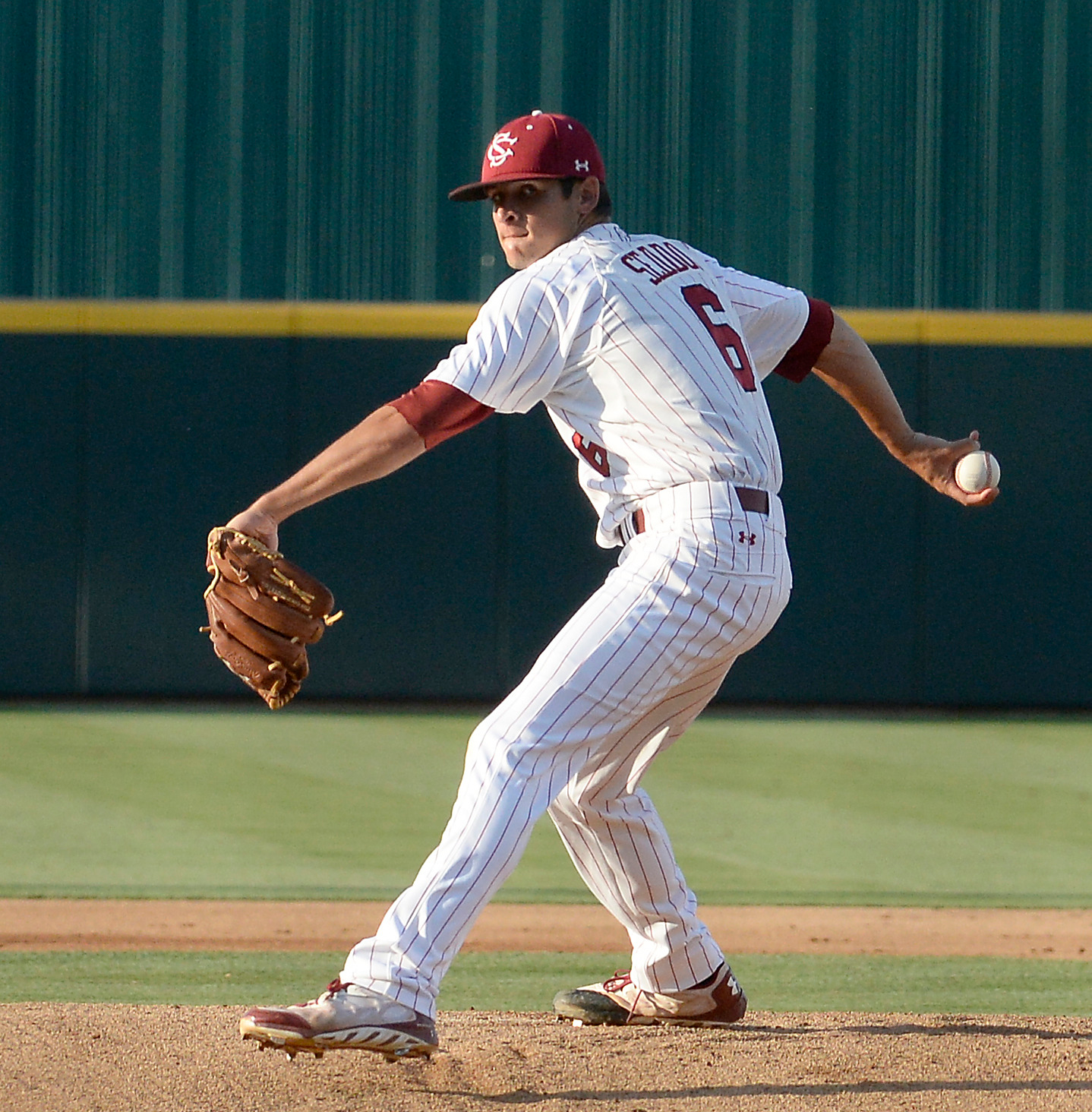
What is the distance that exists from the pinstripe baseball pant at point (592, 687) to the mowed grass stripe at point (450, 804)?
2.38m

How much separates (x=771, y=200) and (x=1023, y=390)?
1787 millimetres

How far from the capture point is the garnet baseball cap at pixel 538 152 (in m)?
2.77

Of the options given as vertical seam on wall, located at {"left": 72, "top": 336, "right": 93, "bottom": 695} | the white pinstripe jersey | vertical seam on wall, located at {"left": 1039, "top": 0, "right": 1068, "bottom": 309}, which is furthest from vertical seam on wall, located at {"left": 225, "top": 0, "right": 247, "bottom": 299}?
the white pinstripe jersey

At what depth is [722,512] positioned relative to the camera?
270cm

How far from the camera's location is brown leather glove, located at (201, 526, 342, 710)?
2676mm

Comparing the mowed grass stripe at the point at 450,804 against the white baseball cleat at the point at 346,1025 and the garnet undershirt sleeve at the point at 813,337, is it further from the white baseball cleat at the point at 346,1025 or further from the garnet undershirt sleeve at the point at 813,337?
the white baseball cleat at the point at 346,1025

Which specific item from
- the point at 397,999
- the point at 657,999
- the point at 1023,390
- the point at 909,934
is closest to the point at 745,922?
the point at 909,934

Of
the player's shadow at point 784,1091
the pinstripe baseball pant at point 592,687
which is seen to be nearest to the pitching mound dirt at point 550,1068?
the player's shadow at point 784,1091

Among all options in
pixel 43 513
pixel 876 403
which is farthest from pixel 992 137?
pixel 876 403

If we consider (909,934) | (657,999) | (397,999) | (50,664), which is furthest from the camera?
(50,664)

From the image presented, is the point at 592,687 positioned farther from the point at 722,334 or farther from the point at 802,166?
the point at 802,166

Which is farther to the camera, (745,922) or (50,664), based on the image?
(50,664)

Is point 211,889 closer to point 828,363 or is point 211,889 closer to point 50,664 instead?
point 828,363

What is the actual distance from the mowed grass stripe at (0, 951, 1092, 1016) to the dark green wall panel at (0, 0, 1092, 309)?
19.8ft
